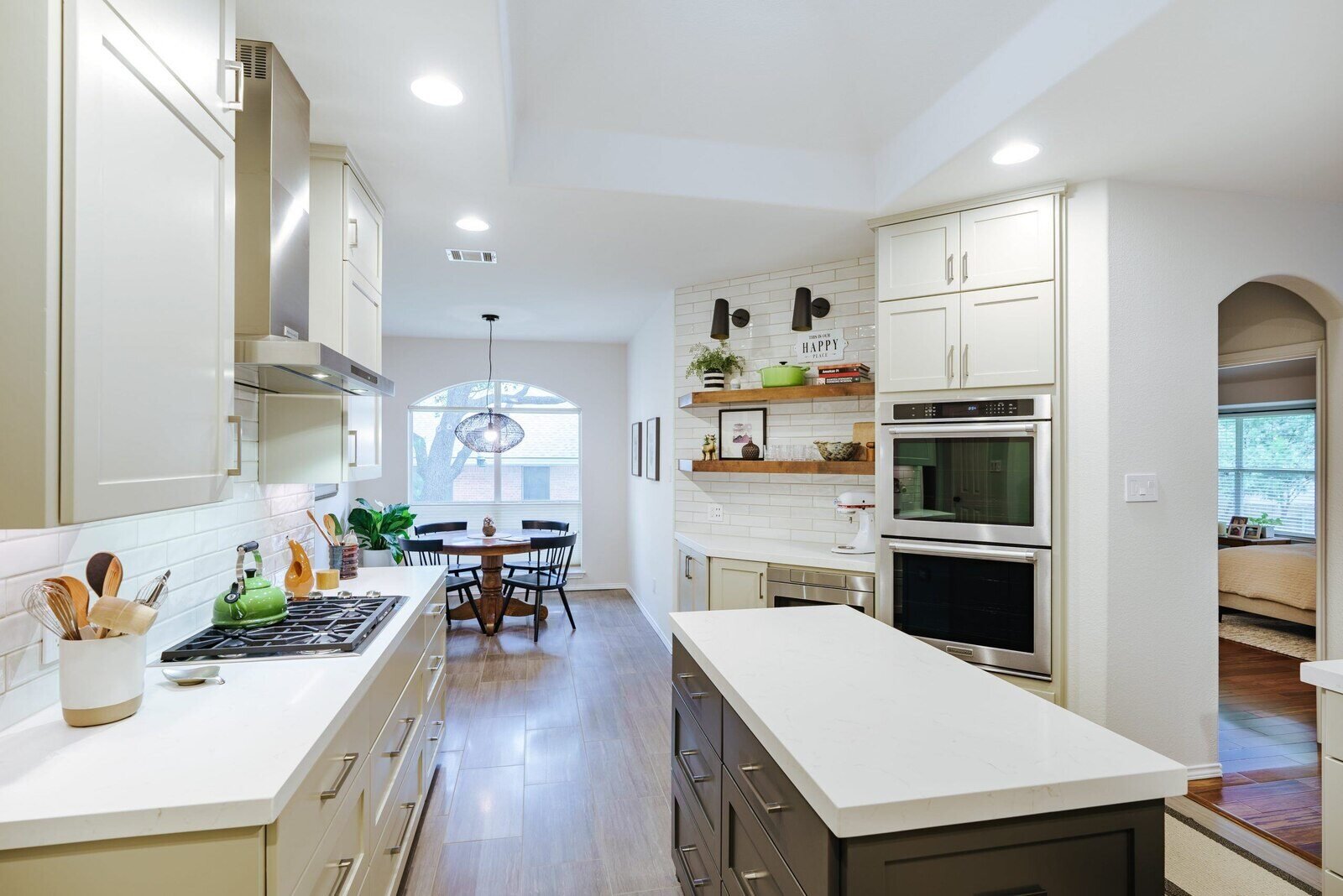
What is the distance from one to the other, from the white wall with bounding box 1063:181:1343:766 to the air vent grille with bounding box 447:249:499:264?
2.92 meters

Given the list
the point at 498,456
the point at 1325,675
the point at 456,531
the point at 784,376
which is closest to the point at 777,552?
the point at 784,376

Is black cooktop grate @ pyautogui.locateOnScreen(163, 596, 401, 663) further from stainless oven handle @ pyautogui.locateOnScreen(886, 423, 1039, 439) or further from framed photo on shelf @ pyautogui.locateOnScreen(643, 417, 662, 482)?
framed photo on shelf @ pyautogui.locateOnScreen(643, 417, 662, 482)

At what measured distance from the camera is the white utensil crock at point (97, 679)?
1323mm

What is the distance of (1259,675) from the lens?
4.28 m

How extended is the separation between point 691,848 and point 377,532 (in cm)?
252

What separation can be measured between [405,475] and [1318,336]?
6.65 meters

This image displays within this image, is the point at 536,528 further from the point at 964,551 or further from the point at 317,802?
the point at 317,802

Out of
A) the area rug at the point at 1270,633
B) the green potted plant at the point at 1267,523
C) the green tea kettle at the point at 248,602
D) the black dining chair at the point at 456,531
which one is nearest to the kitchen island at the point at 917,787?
the green tea kettle at the point at 248,602

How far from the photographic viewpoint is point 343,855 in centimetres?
153

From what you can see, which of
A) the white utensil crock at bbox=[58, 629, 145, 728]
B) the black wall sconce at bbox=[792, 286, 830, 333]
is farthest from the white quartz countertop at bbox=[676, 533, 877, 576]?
the white utensil crock at bbox=[58, 629, 145, 728]

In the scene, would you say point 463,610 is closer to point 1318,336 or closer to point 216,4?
point 216,4

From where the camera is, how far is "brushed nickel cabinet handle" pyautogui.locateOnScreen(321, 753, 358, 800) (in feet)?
4.57

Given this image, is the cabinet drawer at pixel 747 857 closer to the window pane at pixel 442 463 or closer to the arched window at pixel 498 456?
the arched window at pixel 498 456

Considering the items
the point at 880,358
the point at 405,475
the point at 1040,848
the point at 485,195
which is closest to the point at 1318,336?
the point at 880,358
